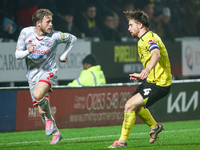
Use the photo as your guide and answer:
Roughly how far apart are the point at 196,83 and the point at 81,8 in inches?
145

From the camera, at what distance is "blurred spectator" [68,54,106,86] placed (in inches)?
389

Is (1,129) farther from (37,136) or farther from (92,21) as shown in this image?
(92,21)

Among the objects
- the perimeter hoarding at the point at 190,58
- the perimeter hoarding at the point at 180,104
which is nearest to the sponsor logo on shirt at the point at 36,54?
the perimeter hoarding at the point at 180,104

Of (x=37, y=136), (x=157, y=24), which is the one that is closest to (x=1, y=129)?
(x=37, y=136)

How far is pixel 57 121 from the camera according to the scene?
892cm

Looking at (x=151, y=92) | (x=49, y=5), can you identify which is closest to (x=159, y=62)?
(x=151, y=92)

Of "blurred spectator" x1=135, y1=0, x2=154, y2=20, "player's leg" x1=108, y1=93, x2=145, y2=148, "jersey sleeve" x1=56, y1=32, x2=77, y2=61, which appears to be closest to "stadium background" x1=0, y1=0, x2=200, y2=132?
"blurred spectator" x1=135, y1=0, x2=154, y2=20

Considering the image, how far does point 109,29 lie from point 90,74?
1.93 metres

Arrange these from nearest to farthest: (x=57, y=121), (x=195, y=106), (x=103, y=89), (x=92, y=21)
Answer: (x=57, y=121), (x=103, y=89), (x=195, y=106), (x=92, y=21)

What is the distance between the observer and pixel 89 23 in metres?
11.2

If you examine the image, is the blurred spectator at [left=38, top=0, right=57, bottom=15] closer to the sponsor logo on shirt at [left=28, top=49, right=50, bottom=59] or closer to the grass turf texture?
the grass turf texture

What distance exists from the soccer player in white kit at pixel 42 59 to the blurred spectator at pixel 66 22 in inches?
148

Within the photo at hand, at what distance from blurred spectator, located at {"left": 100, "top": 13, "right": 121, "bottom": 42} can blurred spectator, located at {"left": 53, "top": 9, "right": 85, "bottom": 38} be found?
0.79 m

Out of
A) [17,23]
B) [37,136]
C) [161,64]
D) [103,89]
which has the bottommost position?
[37,136]
